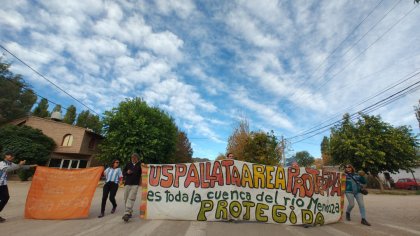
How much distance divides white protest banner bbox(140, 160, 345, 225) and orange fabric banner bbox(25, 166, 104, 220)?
1.76 metres

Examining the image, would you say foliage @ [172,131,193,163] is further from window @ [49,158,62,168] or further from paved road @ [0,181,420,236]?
paved road @ [0,181,420,236]

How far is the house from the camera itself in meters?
29.2

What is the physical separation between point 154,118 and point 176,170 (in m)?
21.5

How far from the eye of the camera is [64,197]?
718 centimetres

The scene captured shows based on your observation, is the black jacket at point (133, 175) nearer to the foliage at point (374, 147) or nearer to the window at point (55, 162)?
the foliage at point (374, 147)

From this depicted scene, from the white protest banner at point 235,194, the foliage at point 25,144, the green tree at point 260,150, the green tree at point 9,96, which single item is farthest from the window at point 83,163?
the white protest banner at point 235,194

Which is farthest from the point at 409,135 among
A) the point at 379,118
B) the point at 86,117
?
the point at 86,117

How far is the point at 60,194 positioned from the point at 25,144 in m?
23.8

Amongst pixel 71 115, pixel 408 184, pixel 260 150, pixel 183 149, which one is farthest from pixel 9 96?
pixel 408 184

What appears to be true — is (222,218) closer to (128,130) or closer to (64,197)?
(64,197)

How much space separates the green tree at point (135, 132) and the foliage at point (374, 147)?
21.3 meters

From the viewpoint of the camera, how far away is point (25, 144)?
83.6 ft

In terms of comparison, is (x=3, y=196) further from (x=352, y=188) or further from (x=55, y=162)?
(x=55, y=162)

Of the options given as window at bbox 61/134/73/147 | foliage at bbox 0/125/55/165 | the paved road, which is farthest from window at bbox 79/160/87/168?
the paved road
